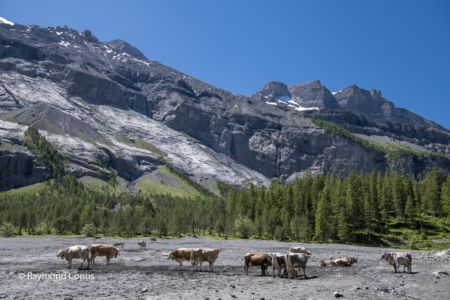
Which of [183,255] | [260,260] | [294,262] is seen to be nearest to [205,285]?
[294,262]

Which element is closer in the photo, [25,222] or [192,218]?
[25,222]

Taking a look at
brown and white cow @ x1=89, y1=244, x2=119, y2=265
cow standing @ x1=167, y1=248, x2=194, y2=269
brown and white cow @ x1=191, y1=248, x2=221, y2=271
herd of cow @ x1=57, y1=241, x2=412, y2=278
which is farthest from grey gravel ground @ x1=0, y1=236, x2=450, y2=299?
brown and white cow @ x1=89, y1=244, x2=119, y2=265

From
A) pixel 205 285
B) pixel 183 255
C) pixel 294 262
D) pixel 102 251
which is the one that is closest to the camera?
pixel 205 285

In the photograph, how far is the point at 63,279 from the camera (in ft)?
97.9

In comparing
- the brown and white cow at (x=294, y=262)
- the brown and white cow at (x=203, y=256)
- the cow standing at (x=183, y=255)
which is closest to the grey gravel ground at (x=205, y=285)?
the brown and white cow at (x=294, y=262)

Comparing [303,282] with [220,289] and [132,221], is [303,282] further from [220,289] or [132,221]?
[132,221]

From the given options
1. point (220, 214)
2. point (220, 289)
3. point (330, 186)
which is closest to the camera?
point (220, 289)

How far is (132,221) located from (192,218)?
2071cm

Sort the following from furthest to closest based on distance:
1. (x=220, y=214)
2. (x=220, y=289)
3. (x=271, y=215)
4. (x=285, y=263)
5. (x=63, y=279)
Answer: (x=220, y=214) → (x=271, y=215) → (x=285, y=263) → (x=63, y=279) → (x=220, y=289)

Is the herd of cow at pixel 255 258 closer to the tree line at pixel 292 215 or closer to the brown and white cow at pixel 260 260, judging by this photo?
the brown and white cow at pixel 260 260

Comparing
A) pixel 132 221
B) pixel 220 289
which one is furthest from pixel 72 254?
pixel 132 221

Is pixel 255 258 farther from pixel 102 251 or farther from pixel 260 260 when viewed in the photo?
pixel 102 251

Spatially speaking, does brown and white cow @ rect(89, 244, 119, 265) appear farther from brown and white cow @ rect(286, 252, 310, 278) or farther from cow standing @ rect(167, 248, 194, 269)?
brown and white cow @ rect(286, 252, 310, 278)

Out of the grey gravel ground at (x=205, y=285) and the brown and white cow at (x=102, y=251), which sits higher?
the brown and white cow at (x=102, y=251)
